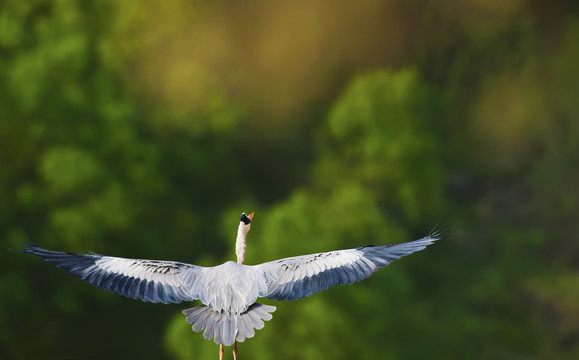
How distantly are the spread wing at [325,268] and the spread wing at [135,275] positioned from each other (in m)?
0.28

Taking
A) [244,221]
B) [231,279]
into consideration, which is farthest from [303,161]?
[231,279]

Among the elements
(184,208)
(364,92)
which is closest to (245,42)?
(364,92)

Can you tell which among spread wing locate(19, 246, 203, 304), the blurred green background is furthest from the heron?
the blurred green background

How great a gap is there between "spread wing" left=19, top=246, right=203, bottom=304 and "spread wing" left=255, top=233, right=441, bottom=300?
285 millimetres

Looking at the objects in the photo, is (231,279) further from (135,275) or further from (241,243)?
(135,275)

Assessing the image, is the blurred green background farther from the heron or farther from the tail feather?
the tail feather

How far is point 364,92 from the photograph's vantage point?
44.4 feet

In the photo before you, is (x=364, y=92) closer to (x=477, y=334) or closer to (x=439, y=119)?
(x=439, y=119)

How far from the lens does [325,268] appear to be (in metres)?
3.10

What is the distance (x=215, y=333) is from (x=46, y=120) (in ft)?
28.6

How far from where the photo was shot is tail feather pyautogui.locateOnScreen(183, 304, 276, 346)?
A: 9.17ft

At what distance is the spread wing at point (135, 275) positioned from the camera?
2.98 m

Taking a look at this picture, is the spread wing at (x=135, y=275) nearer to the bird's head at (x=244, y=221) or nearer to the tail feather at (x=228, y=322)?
the tail feather at (x=228, y=322)

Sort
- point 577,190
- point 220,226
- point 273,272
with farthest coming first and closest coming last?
point 577,190 < point 220,226 < point 273,272
